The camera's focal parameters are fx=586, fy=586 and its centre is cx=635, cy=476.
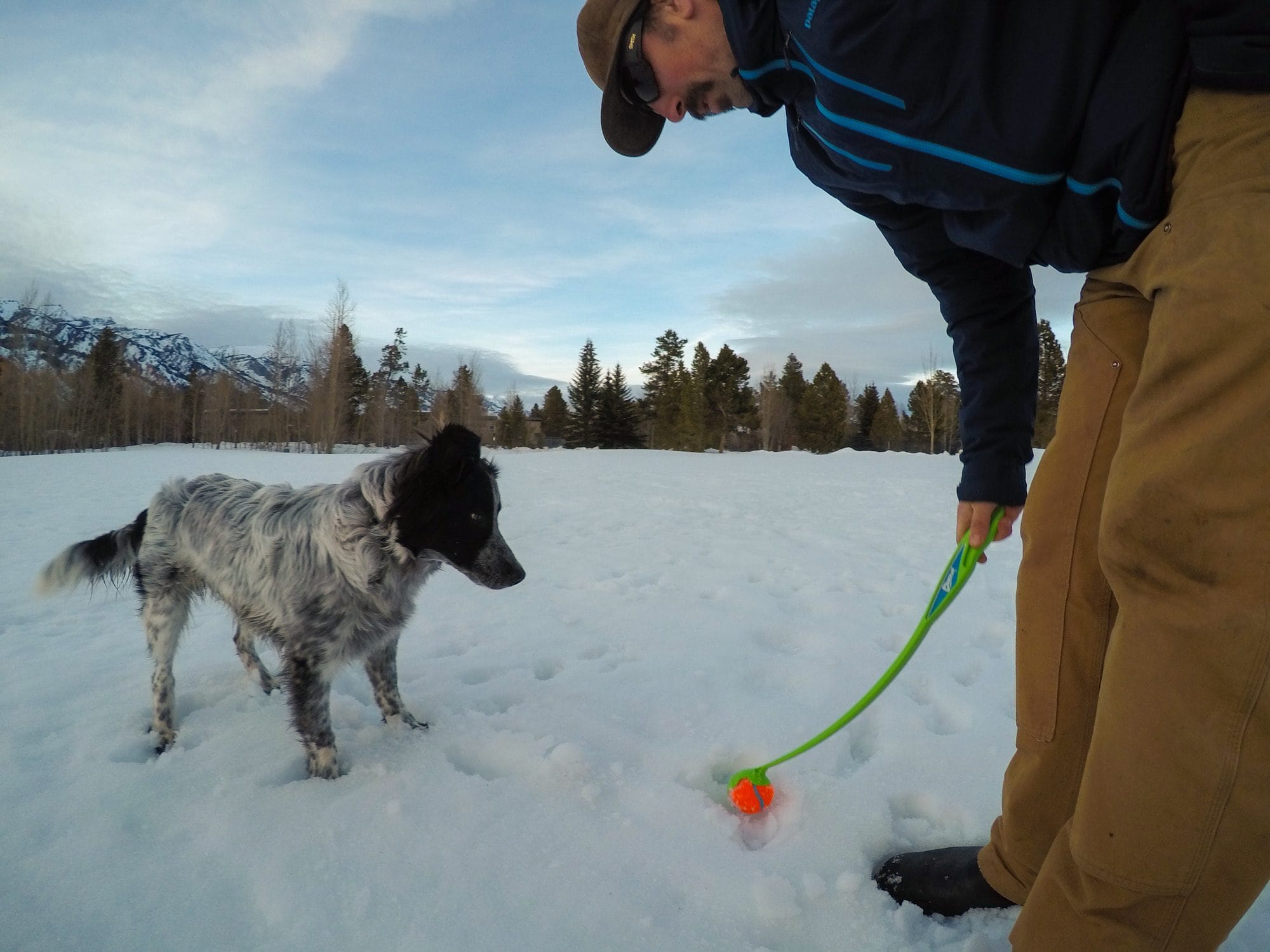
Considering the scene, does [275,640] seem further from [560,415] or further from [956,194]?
[560,415]

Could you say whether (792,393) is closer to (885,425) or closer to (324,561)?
(885,425)

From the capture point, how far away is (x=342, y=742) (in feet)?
8.30

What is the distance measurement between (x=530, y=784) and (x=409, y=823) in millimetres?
417

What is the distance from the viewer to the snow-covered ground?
1.58 m

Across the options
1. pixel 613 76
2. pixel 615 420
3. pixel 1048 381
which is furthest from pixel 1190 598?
pixel 615 420

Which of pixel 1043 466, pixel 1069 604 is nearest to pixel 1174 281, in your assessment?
pixel 1043 466

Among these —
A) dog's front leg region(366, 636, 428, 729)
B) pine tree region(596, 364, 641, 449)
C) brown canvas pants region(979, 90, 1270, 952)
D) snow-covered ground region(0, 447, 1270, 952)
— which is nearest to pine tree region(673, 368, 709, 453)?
pine tree region(596, 364, 641, 449)

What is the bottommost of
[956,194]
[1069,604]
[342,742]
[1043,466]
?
[342,742]

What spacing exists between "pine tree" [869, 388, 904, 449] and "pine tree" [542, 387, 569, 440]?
28.9 metres

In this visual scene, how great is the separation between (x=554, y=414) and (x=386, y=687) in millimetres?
57747

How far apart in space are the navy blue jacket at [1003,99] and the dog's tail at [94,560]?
11.9ft

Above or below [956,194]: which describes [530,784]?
below

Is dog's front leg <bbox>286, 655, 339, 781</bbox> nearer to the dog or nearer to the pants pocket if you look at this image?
the dog

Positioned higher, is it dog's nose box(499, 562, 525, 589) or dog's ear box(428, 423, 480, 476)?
dog's ear box(428, 423, 480, 476)
